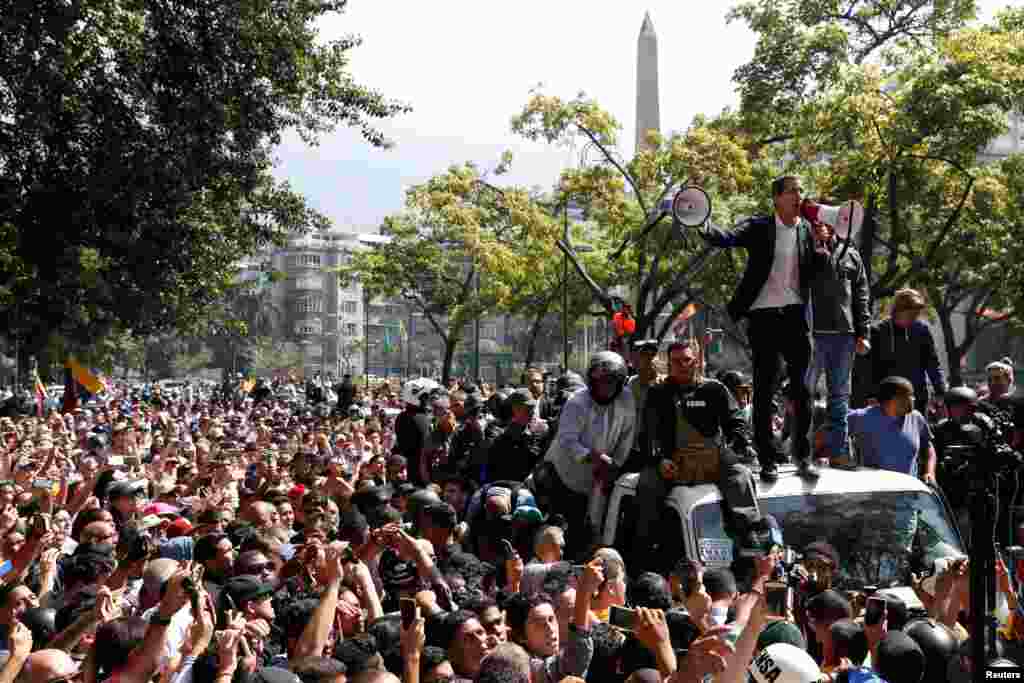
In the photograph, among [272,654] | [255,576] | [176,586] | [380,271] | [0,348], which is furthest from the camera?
[380,271]

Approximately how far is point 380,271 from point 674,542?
142 ft

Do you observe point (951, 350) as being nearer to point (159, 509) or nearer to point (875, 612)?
point (159, 509)

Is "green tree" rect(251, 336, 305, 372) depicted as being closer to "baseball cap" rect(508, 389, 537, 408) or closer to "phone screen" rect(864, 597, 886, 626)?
"baseball cap" rect(508, 389, 537, 408)

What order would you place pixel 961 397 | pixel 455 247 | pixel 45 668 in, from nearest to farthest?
pixel 45 668
pixel 961 397
pixel 455 247

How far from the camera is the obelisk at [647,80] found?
79812 mm

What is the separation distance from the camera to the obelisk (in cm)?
7981

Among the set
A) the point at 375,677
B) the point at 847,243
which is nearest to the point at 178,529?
the point at 375,677

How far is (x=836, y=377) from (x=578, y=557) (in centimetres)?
207

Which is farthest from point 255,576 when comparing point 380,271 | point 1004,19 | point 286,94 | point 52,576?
point 380,271

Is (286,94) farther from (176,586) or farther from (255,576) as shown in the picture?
(176,586)

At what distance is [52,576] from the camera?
774 cm

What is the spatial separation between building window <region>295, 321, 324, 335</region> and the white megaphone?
142m

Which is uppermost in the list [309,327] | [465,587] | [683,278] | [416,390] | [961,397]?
[309,327]

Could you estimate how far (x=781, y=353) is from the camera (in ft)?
28.1
